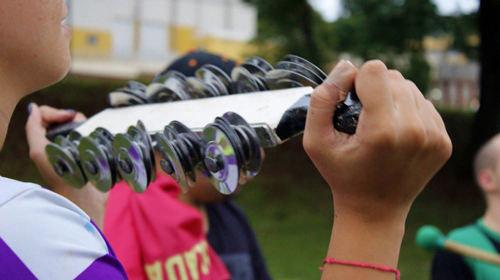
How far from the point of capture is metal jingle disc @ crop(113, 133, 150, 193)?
1.17 metres

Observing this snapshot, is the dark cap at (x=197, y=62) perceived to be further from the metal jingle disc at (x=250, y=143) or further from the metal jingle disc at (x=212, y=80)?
the metal jingle disc at (x=250, y=143)

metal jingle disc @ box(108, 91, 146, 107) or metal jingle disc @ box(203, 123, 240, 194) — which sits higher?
metal jingle disc @ box(203, 123, 240, 194)

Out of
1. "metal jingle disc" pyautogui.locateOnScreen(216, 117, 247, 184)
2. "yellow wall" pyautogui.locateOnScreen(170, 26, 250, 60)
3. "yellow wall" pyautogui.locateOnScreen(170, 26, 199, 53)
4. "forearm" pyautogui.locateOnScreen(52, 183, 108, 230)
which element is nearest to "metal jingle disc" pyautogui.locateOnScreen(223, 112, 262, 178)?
"metal jingle disc" pyautogui.locateOnScreen(216, 117, 247, 184)

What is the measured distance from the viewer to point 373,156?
2.63ft

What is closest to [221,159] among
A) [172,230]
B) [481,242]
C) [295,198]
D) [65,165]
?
[65,165]

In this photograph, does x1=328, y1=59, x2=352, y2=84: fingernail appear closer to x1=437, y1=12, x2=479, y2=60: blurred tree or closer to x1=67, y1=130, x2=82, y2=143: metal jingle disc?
x1=67, y1=130, x2=82, y2=143: metal jingle disc

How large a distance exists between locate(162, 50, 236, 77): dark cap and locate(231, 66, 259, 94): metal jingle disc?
2.96ft

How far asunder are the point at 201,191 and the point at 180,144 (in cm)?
126

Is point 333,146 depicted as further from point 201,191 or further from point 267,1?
point 267,1

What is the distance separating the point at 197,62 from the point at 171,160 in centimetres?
125

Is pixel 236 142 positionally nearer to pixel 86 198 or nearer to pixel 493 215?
pixel 86 198

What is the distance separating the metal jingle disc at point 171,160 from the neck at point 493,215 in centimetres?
230

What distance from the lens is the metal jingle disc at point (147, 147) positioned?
3.85 ft

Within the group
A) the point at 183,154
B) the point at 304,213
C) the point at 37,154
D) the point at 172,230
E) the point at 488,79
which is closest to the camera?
the point at 183,154
